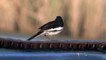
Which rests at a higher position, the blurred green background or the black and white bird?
the blurred green background

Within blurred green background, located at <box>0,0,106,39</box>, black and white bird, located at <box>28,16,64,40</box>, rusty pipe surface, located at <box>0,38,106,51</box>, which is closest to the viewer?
rusty pipe surface, located at <box>0,38,106,51</box>

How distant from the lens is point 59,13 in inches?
191

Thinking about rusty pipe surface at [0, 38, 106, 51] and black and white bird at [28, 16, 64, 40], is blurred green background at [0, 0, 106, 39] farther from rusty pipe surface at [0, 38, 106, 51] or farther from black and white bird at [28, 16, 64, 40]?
rusty pipe surface at [0, 38, 106, 51]

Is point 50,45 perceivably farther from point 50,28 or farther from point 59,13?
point 59,13

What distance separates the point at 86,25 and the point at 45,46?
5.48ft

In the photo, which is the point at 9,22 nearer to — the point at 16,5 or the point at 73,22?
the point at 16,5

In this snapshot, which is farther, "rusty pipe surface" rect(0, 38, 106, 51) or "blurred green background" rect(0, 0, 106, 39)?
"blurred green background" rect(0, 0, 106, 39)

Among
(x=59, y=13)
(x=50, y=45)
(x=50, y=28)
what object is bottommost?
(x=50, y=45)

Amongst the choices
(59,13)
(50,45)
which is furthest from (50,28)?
(59,13)

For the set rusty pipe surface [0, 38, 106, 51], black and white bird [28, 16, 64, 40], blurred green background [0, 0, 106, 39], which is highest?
blurred green background [0, 0, 106, 39]

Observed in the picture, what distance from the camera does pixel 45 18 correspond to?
4.83 meters

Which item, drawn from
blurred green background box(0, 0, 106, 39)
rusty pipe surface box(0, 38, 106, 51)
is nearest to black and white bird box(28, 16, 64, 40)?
rusty pipe surface box(0, 38, 106, 51)

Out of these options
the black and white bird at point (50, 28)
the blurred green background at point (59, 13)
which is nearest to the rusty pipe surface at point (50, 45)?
the black and white bird at point (50, 28)

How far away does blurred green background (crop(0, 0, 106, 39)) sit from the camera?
4645 mm
